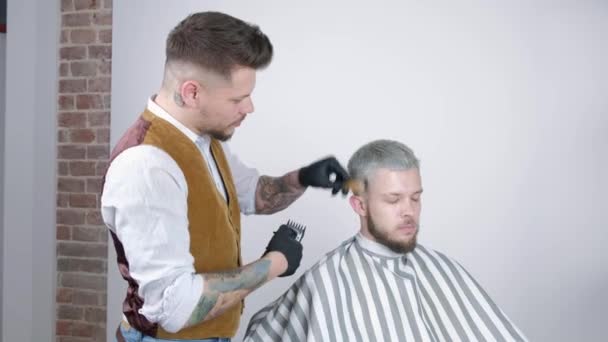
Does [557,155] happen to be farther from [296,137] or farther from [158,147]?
[158,147]

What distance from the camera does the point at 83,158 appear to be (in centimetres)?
368

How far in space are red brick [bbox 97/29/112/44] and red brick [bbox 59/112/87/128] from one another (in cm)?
45

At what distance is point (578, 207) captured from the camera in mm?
3002

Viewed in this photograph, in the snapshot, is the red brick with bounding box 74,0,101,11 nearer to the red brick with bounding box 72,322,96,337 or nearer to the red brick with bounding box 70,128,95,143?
the red brick with bounding box 70,128,95,143

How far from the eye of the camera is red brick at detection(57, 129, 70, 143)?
12.2 feet

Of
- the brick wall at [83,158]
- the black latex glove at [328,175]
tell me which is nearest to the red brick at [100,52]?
the brick wall at [83,158]

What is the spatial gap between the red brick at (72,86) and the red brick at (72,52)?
14 centimetres

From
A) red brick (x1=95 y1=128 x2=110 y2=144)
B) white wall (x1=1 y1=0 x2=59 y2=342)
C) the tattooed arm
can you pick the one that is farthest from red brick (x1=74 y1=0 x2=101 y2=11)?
the tattooed arm

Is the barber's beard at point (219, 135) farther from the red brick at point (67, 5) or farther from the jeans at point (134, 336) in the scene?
the red brick at point (67, 5)

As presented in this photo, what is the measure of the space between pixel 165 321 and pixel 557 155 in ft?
7.02

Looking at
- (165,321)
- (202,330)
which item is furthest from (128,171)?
(202,330)

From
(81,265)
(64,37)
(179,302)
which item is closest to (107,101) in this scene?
(64,37)

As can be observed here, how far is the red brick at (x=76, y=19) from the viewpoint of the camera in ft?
12.1

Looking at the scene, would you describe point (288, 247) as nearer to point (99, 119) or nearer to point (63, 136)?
point (99, 119)
